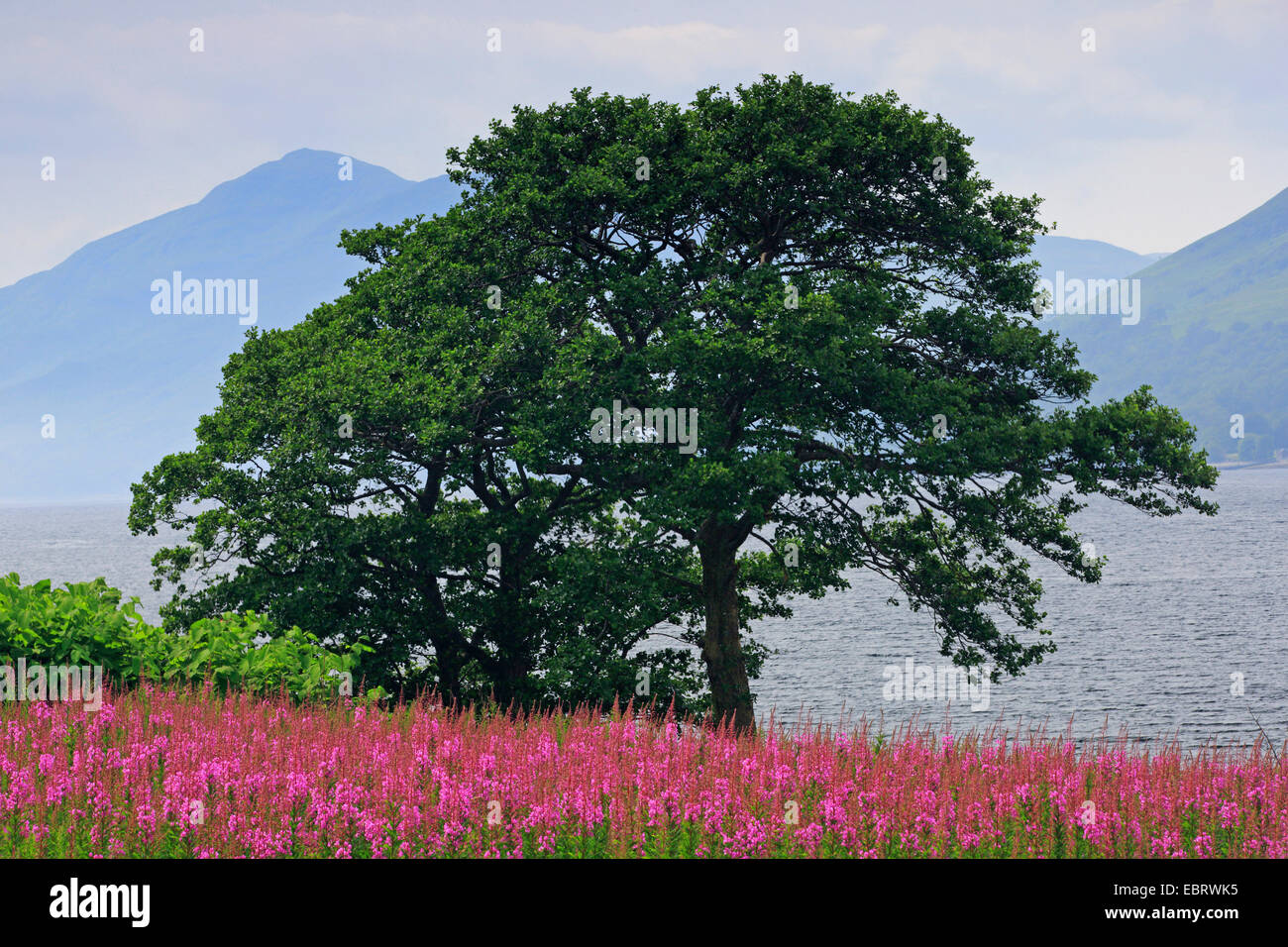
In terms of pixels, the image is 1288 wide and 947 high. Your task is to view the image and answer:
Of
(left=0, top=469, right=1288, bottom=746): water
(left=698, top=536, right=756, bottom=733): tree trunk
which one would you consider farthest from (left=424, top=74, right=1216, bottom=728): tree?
(left=0, top=469, right=1288, bottom=746): water

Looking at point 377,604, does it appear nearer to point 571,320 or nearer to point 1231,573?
point 571,320

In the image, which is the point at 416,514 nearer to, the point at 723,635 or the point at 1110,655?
the point at 723,635

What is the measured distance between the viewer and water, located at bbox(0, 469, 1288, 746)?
5641 centimetres

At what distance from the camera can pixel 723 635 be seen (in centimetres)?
2522

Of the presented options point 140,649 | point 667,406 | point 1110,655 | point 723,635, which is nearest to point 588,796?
point 140,649

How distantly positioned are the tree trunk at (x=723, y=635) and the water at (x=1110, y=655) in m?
5.07

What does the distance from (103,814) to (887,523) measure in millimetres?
21781

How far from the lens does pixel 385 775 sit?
7.82 m

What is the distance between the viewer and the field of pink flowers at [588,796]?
7238 millimetres

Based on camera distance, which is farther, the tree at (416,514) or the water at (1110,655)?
the water at (1110,655)

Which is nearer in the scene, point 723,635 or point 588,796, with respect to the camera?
point 588,796

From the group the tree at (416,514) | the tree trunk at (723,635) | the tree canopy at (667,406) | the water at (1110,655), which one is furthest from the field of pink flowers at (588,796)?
the water at (1110,655)

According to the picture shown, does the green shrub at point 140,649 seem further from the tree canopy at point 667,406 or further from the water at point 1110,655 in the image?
the water at point 1110,655

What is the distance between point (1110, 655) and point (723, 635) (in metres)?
57.8
